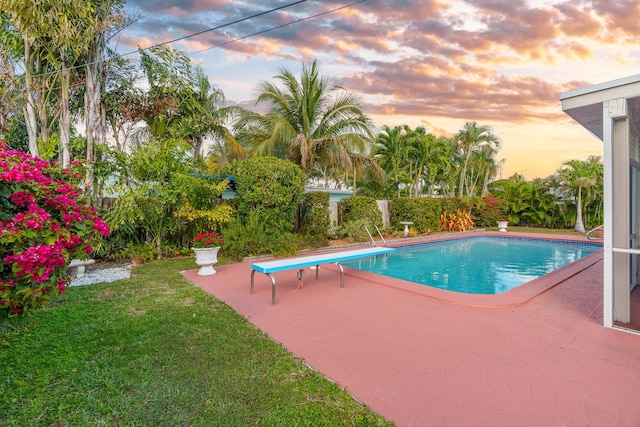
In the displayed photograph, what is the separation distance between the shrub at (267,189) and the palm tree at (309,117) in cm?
385

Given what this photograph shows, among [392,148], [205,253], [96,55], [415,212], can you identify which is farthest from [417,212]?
[96,55]

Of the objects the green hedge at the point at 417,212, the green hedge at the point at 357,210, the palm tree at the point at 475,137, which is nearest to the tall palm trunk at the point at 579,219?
the green hedge at the point at 417,212

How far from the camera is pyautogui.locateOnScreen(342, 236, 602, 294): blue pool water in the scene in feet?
24.9

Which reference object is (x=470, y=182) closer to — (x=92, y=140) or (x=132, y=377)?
(x=92, y=140)

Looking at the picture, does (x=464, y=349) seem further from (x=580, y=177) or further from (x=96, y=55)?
(x=580, y=177)

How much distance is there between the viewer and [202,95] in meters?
15.2

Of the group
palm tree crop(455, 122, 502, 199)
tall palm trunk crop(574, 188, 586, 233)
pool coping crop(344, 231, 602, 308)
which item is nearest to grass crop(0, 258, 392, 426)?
pool coping crop(344, 231, 602, 308)

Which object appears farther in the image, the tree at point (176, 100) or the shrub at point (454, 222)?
the shrub at point (454, 222)

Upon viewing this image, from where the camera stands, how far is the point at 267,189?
30.6 ft

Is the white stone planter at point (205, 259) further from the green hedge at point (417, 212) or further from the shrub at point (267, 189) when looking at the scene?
the green hedge at point (417, 212)

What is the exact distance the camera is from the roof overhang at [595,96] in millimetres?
3639

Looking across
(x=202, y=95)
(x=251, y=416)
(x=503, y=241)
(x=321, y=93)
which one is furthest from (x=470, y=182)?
(x=251, y=416)

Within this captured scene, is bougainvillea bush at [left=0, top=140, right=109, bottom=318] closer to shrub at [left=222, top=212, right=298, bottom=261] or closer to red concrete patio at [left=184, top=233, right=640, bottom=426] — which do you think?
red concrete patio at [left=184, top=233, right=640, bottom=426]

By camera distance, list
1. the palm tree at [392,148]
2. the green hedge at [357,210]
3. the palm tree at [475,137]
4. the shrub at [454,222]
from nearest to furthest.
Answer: the green hedge at [357,210], the shrub at [454,222], the palm tree at [392,148], the palm tree at [475,137]
